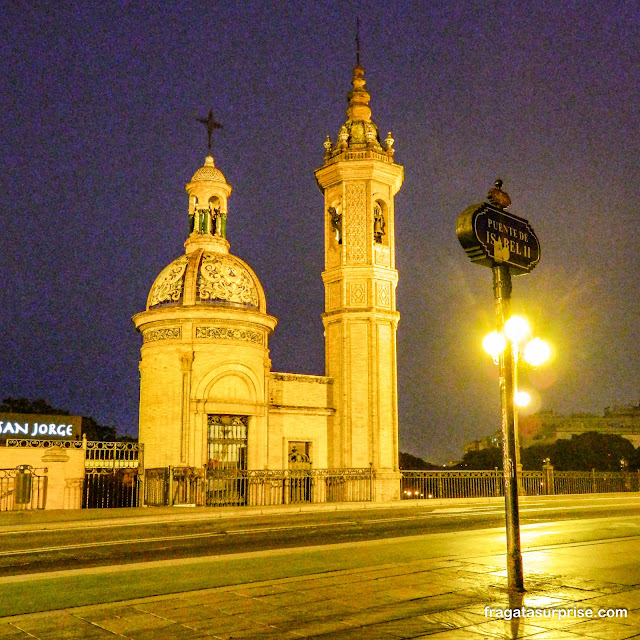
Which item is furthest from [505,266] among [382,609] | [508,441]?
[382,609]

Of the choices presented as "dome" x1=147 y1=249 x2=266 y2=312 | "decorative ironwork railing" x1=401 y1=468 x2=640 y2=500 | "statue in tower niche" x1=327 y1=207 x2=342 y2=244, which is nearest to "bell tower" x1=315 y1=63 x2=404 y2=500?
"statue in tower niche" x1=327 y1=207 x2=342 y2=244

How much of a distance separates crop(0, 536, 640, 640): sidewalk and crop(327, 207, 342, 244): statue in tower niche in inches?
972

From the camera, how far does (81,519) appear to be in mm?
19469

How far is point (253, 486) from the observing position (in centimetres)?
2859

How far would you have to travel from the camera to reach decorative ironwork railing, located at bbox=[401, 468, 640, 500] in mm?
31922

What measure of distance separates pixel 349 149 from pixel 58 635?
29149mm

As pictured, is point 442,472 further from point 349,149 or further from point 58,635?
point 58,635

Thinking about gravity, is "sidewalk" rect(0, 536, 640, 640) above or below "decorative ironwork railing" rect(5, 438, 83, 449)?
below

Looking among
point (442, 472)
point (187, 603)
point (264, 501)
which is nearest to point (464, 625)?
point (187, 603)

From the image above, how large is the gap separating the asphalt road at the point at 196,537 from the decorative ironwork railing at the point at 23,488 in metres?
4.30

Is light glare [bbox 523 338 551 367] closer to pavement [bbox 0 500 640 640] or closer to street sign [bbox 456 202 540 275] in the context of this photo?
street sign [bbox 456 202 540 275]

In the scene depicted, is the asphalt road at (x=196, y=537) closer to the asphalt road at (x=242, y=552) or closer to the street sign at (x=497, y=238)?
the asphalt road at (x=242, y=552)

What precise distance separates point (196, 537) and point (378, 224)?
828 inches

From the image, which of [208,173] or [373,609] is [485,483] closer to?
[208,173]
